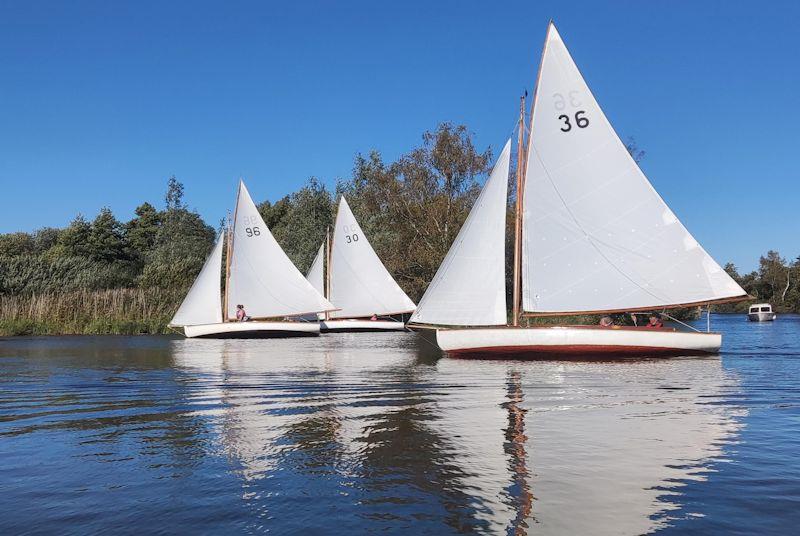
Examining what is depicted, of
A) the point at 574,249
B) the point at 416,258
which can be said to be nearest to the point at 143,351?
the point at 574,249

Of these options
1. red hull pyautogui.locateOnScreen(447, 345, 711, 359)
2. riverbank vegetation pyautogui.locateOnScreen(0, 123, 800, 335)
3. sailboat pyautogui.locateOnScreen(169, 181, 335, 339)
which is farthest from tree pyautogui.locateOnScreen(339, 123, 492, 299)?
red hull pyautogui.locateOnScreen(447, 345, 711, 359)

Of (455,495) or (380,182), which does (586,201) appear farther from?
(380,182)

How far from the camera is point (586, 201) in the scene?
23812mm

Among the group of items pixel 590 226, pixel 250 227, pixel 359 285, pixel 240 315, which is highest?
pixel 250 227

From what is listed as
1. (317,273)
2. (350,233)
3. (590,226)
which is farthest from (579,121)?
(317,273)

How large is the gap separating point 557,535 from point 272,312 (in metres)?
36.9

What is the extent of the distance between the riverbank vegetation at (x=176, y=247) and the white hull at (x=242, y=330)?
557 cm

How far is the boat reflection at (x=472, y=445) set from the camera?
20.2 feet

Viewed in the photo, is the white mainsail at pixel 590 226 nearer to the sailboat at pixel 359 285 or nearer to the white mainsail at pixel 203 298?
the white mainsail at pixel 203 298

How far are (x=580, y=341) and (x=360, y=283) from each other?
27154 millimetres

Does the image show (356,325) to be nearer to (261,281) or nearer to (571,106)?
(261,281)

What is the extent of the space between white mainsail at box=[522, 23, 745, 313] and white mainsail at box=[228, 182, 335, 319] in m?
19.7

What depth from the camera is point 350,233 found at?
1906 inches

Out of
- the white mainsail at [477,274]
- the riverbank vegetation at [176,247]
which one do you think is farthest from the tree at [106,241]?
the white mainsail at [477,274]
